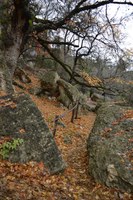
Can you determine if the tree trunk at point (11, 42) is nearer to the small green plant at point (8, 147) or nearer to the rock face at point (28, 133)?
the rock face at point (28, 133)

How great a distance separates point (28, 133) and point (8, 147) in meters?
0.67

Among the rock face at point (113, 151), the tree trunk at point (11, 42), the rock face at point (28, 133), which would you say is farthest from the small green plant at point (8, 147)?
the tree trunk at point (11, 42)

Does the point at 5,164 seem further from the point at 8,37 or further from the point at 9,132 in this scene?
the point at 8,37

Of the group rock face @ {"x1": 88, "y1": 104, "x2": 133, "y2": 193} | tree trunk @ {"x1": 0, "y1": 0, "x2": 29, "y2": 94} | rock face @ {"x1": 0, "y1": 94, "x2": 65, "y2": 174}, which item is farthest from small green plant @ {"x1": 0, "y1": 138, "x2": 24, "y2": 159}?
tree trunk @ {"x1": 0, "y1": 0, "x2": 29, "y2": 94}

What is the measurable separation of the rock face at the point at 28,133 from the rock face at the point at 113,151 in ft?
3.08

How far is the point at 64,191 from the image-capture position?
18.0ft

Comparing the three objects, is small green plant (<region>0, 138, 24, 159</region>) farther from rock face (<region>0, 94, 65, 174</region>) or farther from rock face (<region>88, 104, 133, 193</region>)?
rock face (<region>88, 104, 133, 193</region>)

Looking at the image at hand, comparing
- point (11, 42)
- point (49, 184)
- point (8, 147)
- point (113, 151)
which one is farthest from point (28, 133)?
point (11, 42)

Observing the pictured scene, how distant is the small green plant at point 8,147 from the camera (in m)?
5.75

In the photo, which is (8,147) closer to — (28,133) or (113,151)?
(28,133)

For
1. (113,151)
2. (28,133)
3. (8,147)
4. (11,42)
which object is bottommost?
(113,151)

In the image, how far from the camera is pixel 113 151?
6.55m

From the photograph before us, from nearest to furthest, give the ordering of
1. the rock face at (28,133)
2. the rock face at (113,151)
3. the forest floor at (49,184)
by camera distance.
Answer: the forest floor at (49,184) < the rock face at (113,151) < the rock face at (28,133)

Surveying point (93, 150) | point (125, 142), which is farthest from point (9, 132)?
point (125, 142)
